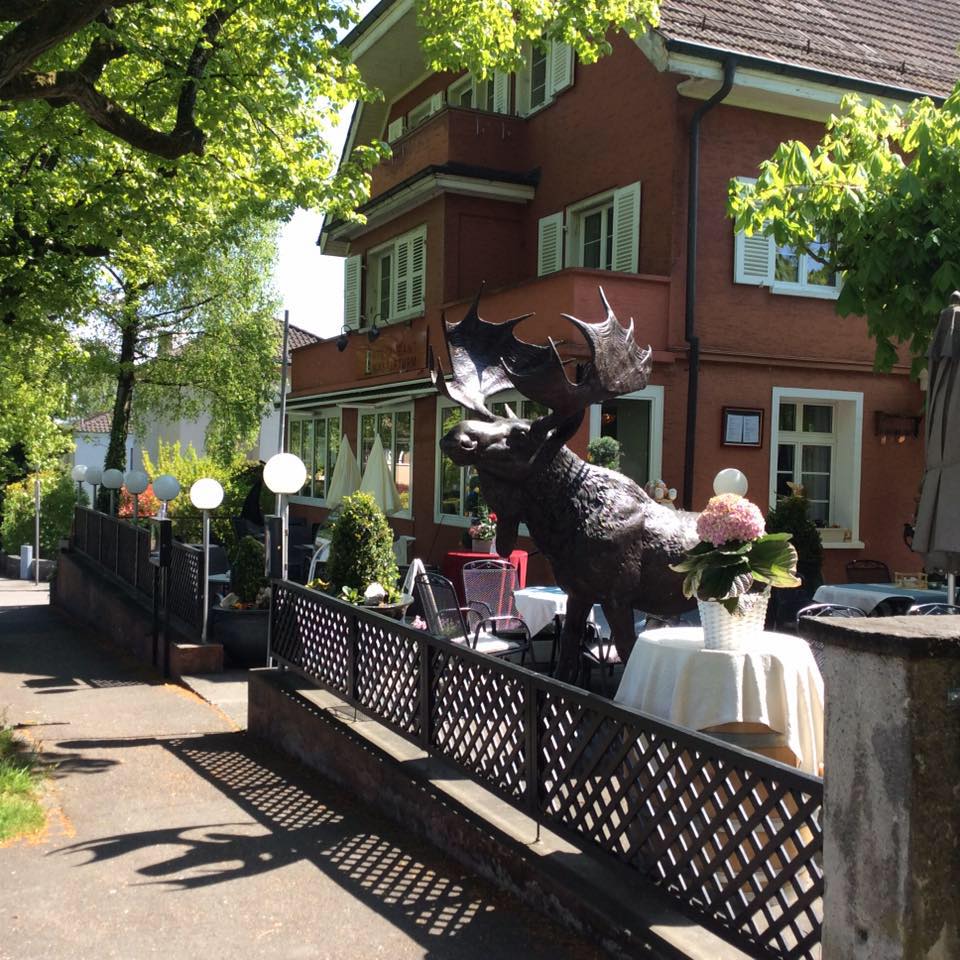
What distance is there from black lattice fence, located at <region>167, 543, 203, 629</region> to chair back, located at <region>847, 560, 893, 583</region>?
7.62 metres

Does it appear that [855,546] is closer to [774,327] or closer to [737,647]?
[774,327]

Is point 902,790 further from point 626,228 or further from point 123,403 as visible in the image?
point 123,403

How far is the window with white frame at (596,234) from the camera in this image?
1422 cm

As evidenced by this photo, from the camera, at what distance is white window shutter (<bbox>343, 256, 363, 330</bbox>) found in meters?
21.4

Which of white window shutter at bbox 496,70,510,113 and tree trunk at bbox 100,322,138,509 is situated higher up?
white window shutter at bbox 496,70,510,113

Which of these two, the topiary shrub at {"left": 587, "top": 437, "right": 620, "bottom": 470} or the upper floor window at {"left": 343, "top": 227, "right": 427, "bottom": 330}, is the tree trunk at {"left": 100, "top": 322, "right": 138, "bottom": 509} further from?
the topiary shrub at {"left": 587, "top": 437, "right": 620, "bottom": 470}

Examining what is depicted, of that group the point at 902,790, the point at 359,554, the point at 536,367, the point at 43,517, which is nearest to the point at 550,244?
the point at 359,554

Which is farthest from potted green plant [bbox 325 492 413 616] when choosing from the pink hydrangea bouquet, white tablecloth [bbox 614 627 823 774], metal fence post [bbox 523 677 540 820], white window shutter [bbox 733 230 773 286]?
white window shutter [bbox 733 230 773 286]

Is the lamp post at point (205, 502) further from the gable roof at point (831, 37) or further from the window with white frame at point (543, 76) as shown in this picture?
the window with white frame at point (543, 76)

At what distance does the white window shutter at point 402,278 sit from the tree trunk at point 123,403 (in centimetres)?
1120

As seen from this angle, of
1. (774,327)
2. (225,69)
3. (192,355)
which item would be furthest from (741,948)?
(192,355)

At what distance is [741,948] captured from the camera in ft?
11.2

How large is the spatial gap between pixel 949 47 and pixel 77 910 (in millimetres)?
17607

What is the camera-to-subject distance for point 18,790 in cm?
614
